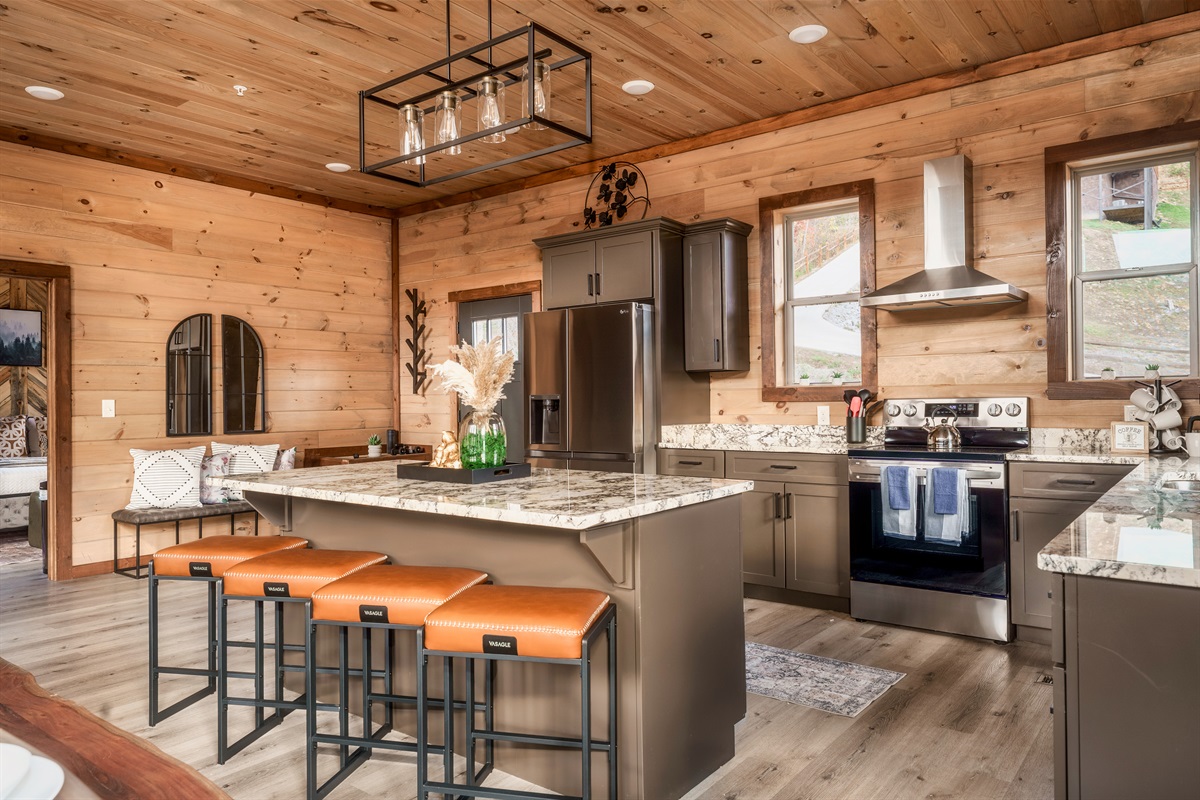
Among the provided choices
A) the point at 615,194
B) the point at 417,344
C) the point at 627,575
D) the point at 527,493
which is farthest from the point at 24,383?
the point at 627,575

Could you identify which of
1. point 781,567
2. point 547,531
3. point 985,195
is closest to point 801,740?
point 547,531

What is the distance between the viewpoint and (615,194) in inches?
220

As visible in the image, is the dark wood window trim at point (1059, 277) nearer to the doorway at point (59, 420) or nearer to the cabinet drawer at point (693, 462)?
the cabinet drawer at point (693, 462)

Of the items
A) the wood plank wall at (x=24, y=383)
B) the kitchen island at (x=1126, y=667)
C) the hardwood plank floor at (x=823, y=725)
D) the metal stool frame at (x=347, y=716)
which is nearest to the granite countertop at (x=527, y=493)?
the metal stool frame at (x=347, y=716)

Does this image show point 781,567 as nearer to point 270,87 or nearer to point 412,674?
point 412,674

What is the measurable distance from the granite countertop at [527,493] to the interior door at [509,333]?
123 inches

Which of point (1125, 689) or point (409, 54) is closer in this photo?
point (1125, 689)

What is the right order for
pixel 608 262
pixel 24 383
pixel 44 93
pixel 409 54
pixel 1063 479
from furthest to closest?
pixel 24 383
pixel 608 262
pixel 44 93
pixel 409 54
pixel 1063 479

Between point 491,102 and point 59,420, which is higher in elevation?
point 491,102

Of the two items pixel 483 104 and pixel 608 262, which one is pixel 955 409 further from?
pixel 483 104

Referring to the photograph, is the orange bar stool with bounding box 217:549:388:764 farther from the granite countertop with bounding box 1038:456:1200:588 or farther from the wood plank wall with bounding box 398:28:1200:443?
the wood plank wall with bounding box 398:28:1200:443

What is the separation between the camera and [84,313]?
16.8 feet

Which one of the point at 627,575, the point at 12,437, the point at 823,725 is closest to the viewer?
the point at 627,575

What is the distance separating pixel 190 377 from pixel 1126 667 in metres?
5.88
